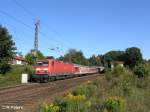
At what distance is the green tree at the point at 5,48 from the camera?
171 ft

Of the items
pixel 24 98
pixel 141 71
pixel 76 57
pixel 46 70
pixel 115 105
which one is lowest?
pixel 24 98

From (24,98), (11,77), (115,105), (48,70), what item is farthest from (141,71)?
(115,105)

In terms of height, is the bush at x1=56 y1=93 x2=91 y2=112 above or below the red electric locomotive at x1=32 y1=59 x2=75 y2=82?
below

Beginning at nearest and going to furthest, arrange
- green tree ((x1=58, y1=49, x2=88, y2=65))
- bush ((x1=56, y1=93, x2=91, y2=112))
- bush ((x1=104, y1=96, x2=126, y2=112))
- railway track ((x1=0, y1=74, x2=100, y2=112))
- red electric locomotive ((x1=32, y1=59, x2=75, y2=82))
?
bush ((x1=56, y1=93, x2=91, y2=112)) < bush ((x1=104, y1=96, x2=126, y2=112)) < railway track ((x1=0, y1=74, x2=100, y2=112)) < red electric locomotive ((x1=32, y1=59, x2=75, y2=82)) < green tree ((x1=58, y1=49, x2=88, y2=65))

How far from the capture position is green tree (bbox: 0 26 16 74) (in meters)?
52.2

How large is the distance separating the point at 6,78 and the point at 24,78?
3150 mm

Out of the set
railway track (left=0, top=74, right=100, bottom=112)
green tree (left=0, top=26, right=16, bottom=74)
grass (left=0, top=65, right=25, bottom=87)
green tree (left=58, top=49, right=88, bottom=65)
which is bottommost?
railway track (left=0, top=74, right=100, bottom=112)

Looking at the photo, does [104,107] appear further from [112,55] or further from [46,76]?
[112,55]

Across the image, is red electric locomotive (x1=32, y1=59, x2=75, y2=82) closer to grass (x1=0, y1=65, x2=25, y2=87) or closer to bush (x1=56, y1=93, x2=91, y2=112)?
grass (x1=0, y1=65, x2=25, y2=87)

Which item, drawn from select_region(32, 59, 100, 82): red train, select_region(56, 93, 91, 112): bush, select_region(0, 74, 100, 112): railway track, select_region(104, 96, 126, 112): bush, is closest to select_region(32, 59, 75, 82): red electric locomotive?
select_region(32, 59, 100, 82): red train

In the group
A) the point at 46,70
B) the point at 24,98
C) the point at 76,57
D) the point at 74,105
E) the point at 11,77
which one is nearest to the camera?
the point at 74,105

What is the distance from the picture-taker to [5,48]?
2080 inches

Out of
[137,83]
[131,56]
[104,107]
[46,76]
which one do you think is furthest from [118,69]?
[131,56]

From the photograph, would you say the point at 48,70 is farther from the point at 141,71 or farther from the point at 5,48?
the point at 141,71
